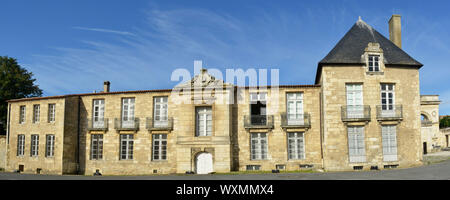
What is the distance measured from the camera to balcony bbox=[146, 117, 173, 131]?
70.0 feet

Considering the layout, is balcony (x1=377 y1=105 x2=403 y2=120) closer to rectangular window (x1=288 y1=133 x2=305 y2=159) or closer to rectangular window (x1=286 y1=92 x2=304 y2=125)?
rectangular window (x1=286 y1=92 x2=304 y2=125)

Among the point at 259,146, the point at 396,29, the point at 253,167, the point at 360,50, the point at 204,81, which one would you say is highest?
the point at 396,29

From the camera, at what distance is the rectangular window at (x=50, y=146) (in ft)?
74.0

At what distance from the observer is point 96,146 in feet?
73.7

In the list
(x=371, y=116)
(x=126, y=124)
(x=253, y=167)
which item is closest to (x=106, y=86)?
(x=126, y=124)

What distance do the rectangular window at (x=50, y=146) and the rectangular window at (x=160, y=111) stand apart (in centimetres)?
695

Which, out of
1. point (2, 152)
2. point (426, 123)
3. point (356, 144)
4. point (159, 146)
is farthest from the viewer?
point (426, 123)

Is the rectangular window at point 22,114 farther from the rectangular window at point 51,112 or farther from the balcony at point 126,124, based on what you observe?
the balcony at point 126,124

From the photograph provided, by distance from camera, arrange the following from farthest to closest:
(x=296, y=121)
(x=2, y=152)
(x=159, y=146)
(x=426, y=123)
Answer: (x=426, y=123), (x=2, y=152), (x=159, y=146), (x=296, y=121)

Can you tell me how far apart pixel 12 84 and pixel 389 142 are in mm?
30621

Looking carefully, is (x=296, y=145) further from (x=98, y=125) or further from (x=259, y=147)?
(x=98, y=125)

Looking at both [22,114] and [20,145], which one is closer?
[20,145]

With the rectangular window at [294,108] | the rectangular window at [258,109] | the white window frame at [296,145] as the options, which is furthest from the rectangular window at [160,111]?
the white window frame at [296,145]

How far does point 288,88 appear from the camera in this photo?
20.7m
